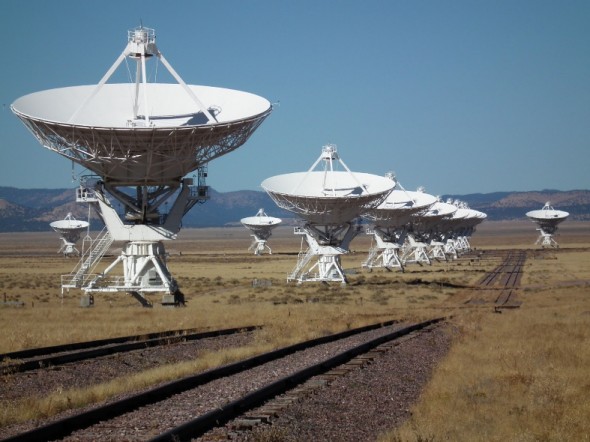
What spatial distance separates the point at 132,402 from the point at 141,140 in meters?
21.5

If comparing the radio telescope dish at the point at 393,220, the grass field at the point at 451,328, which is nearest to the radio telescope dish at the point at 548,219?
the radio telescope dish at the point at 393,220

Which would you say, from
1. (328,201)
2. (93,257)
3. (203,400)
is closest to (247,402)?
(203,400)

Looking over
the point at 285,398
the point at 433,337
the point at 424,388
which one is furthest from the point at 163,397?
the point at 433,337

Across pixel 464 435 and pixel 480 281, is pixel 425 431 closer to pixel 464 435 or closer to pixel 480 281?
pixel 464 435

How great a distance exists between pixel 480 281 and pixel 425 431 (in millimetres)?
47832

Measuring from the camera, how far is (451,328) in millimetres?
23938

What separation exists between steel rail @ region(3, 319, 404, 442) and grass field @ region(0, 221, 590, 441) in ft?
9.50

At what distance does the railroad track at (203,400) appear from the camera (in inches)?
352

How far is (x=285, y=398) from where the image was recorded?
1140 centimetres

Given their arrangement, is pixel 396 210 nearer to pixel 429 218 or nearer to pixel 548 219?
pixel 429 218

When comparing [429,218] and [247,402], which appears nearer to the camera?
[247,402]

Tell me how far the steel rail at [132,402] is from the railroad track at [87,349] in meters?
3.13

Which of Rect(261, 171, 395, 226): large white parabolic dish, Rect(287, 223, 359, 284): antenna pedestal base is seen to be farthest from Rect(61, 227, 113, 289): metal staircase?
Rect(287, 223, 359, 284): antenna pedestal base

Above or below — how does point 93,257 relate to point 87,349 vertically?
above
